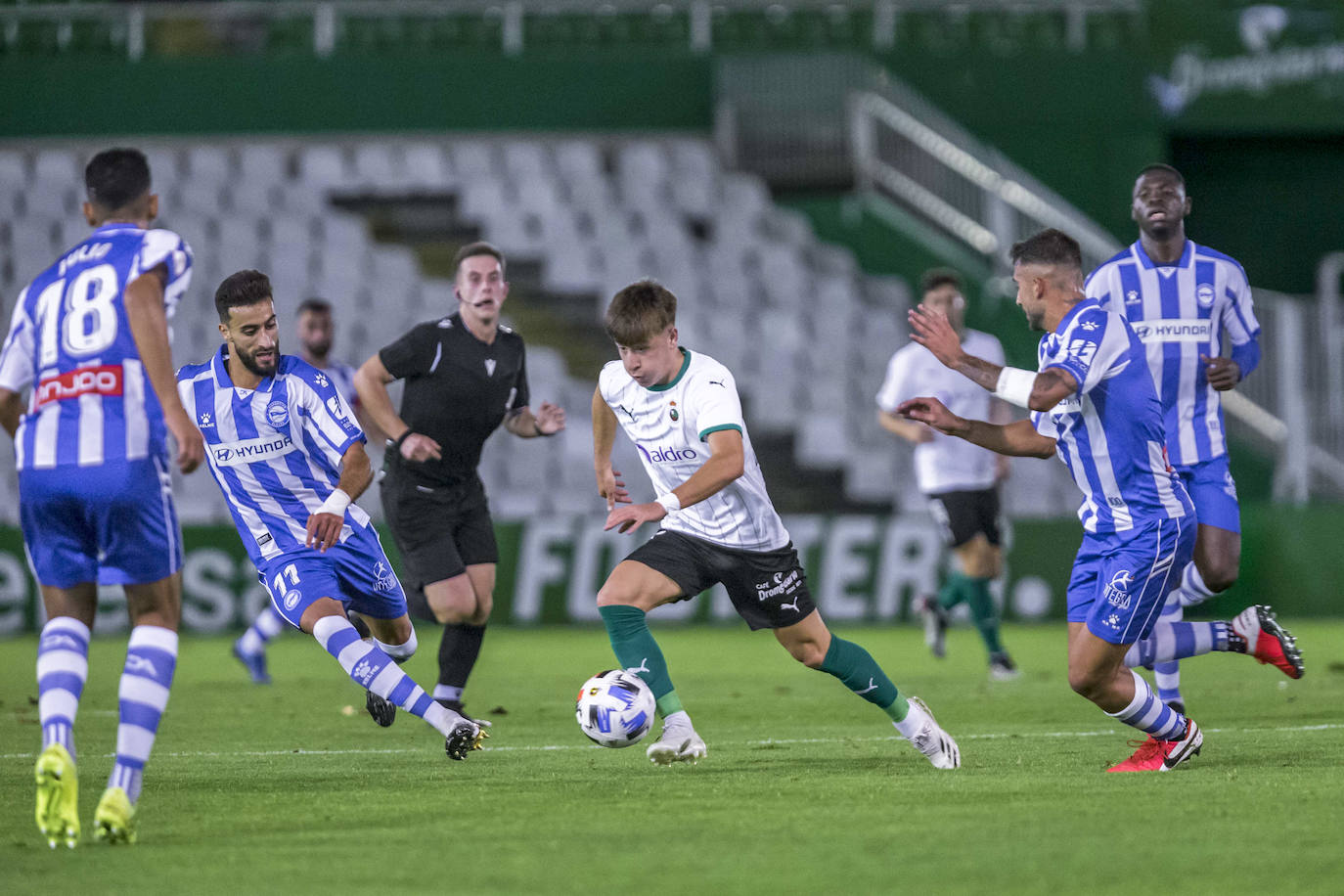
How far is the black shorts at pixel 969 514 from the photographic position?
36.8 ft

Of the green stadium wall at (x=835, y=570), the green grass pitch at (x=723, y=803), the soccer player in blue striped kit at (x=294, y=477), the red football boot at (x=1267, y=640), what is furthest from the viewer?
the green stadium wall at (x=835, y=570)

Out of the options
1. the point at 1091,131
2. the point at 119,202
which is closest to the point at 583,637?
the point at 119,202

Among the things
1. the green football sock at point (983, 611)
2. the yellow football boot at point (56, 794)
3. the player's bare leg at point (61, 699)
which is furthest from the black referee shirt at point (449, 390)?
the green football sock at point (983, 611)

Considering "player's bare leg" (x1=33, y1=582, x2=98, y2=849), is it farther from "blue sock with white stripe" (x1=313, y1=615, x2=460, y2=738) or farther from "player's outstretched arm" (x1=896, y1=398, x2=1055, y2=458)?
"player's outstretched arm" (x1=896, y1=398, x2=1055, y2=458)

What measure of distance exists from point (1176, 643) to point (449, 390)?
3.55 metres

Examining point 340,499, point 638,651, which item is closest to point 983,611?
point 638,651

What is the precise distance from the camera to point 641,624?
6.68 metres

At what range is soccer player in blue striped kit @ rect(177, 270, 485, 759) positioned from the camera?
6734mm

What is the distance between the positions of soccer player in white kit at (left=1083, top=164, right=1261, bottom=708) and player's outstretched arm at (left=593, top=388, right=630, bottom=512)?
7.46 ft

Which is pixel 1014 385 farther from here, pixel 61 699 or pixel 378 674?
pixel 61 699

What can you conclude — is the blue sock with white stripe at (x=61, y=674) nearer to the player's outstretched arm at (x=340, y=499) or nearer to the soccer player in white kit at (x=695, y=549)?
the player's outstretched arm at (x=340, y=499)

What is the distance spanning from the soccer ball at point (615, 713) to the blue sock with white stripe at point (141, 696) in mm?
1721

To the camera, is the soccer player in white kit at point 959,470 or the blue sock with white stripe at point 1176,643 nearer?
the blue sock with white stripe at point 1176,643

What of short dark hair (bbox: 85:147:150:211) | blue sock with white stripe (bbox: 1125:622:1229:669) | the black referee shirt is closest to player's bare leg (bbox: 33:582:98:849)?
short dark hair (bbox: 85:147:150:211)
